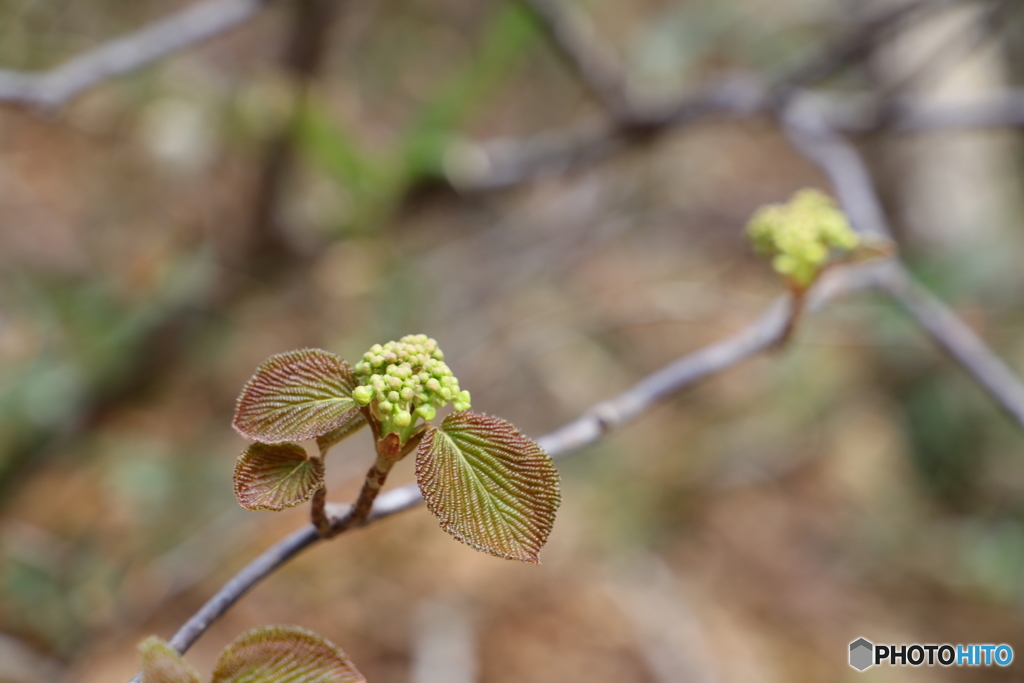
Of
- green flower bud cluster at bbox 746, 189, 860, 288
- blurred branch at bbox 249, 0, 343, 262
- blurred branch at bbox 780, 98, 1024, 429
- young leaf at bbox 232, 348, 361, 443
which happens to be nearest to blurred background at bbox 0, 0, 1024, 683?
blurred branch at bbox 249, 0, 343, 262

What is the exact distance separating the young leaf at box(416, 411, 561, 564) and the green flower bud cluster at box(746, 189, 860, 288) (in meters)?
0.29

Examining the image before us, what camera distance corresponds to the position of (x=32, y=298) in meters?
1.28

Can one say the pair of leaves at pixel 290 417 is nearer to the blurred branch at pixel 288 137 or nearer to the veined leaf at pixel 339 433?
the veined leaf at pixel 339 433

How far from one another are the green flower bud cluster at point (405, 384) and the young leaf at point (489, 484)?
14mm

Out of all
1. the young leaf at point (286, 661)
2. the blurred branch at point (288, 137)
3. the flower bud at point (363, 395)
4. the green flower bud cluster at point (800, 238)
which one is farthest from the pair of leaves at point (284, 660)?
the blurred branch at point (288, 137)

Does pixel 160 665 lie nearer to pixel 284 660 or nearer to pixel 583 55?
pixel 284 660

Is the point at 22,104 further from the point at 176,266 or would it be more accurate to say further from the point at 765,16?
the point at 765,16

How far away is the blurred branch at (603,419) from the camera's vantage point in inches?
13.7

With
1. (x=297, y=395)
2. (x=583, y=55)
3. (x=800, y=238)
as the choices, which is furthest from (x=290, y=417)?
A: (x=583, y=55)

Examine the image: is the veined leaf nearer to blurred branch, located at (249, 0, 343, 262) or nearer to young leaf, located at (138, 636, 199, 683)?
young leaf, located at (138, 636, 199, 683)

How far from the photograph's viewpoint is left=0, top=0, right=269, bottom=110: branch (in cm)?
63

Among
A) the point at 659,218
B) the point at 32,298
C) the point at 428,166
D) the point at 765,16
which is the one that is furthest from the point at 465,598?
the point at 765,16

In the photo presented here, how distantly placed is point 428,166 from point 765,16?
1637mm

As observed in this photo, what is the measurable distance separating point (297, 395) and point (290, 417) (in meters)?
0.01
